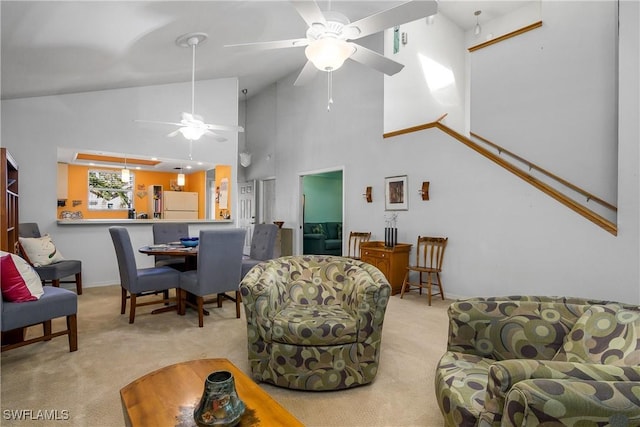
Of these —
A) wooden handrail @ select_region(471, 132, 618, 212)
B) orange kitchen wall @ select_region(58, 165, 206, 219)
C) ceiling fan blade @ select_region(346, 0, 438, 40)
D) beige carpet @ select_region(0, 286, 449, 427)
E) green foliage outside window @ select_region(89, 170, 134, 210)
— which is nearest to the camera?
beige carpet @ select_region(0, 286, 449, 427)

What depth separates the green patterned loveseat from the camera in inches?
35.4

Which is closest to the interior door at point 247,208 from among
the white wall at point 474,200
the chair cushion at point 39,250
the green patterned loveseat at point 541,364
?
the white wall at point 474,200

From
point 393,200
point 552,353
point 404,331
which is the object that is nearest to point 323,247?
point 393,200

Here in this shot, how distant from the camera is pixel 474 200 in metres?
4.35

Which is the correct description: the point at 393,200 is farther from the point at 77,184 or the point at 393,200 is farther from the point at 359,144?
the point at 77,184

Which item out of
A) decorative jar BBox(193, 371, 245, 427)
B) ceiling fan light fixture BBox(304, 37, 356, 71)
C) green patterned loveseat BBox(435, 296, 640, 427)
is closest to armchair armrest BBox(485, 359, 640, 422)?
green patterned loveseat BBox(435, 296, 640, 427)

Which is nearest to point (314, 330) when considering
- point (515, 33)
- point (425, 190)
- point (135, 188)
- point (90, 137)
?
point (425, 190)

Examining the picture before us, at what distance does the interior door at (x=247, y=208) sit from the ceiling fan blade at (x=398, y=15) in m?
6.70

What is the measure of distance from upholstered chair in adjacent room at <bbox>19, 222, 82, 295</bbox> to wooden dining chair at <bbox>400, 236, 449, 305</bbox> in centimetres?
439

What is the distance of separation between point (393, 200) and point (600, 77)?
295 centimetres

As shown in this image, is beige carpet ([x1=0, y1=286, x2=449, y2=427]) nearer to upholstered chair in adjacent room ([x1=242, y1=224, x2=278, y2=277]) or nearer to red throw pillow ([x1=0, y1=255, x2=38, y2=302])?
red throw pillow ([x1=0, y1=255, x2=38, y2=302])

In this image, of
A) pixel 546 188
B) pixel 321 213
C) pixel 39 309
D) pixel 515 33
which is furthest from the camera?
pixel 321 213

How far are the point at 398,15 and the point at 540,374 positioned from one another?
82.9 inches

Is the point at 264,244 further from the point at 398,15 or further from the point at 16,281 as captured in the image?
the point at 398,15
